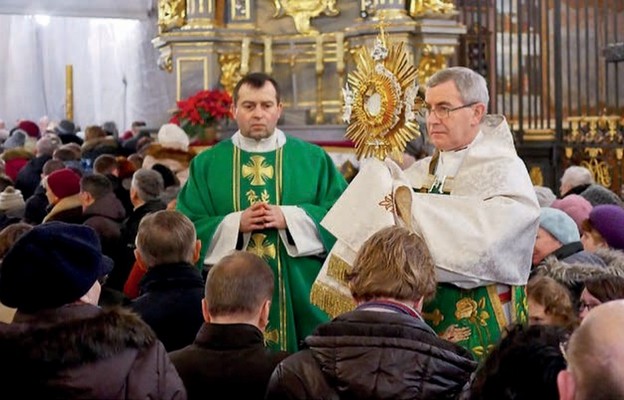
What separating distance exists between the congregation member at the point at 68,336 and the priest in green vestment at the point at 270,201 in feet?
6.40

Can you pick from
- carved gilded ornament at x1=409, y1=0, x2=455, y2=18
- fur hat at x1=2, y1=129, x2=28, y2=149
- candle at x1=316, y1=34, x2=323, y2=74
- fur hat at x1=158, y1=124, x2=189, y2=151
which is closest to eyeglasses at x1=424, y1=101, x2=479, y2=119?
fur hat at x1=158, y1=124, x2=189, y2=151

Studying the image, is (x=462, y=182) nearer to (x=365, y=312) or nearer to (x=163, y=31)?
(x=365, y=312)

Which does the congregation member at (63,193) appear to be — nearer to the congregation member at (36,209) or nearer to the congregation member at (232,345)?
the congregation member at (36,209)

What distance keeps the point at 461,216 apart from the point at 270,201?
1.48 m

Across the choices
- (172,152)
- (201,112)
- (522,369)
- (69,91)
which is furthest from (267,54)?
(522,369)

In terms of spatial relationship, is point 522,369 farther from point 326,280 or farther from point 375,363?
point 326,280

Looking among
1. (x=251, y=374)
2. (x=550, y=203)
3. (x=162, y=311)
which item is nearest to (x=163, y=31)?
(x=550, y=203)

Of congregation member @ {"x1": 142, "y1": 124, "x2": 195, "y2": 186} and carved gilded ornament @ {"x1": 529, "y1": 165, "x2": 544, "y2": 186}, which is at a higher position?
congregation member @ {"x1": 142, "y1": 124, "x2": 195, "y2": 186}

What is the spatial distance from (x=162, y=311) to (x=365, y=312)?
1.34 metres

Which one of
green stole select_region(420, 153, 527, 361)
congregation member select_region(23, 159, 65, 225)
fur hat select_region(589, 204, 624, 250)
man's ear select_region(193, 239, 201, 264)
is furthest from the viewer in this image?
congregation member select_region(23, 159, 65, 225)

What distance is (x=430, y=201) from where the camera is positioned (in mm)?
4484

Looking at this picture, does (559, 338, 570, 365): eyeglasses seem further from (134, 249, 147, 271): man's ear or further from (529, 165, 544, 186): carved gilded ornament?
(529, 165, 544, 186): carved gilded ornament

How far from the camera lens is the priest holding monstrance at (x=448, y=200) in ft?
14.5

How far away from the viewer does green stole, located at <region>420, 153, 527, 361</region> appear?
4531 millimetres
